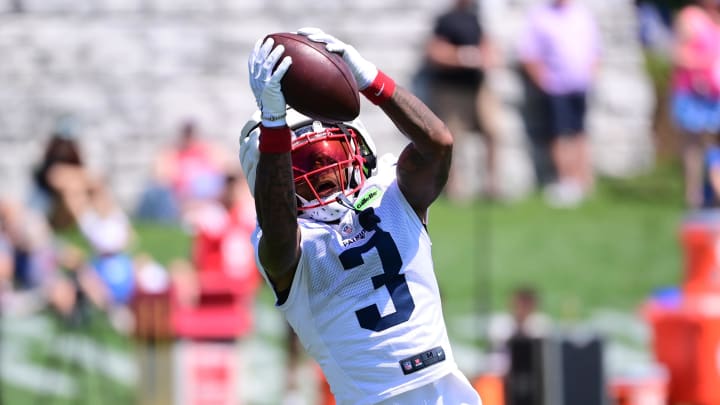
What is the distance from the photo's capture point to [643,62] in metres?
14.2

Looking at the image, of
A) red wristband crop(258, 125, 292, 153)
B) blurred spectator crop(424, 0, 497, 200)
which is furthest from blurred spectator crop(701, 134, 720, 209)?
red wristband crop(258, 125, 292, 153)

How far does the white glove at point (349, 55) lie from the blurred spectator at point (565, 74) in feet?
25.4

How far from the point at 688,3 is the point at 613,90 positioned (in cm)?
467

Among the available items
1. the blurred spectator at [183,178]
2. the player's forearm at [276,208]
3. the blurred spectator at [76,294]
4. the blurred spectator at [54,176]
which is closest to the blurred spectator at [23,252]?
the blurred spectator at [76,294]

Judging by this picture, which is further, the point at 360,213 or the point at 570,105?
the point at 570,105

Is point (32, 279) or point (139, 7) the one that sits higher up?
point (139, 7)

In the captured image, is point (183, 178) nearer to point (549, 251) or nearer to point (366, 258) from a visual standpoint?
point (549, 251)

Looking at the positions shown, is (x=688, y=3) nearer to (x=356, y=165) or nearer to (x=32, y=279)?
(x=32, y=279)

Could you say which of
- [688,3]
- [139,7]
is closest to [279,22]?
[139,7]

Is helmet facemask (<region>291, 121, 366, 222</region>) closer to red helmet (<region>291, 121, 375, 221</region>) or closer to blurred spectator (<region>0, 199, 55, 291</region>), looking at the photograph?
red helmet (<region>291, 121, 375, 221</region>)

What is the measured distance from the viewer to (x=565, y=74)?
11.6 metres

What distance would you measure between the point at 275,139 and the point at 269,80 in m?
0.17

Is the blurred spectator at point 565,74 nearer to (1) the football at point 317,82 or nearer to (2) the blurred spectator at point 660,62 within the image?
(2) the blurred spectator at point 660,62

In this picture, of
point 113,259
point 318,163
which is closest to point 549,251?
point 113,259
